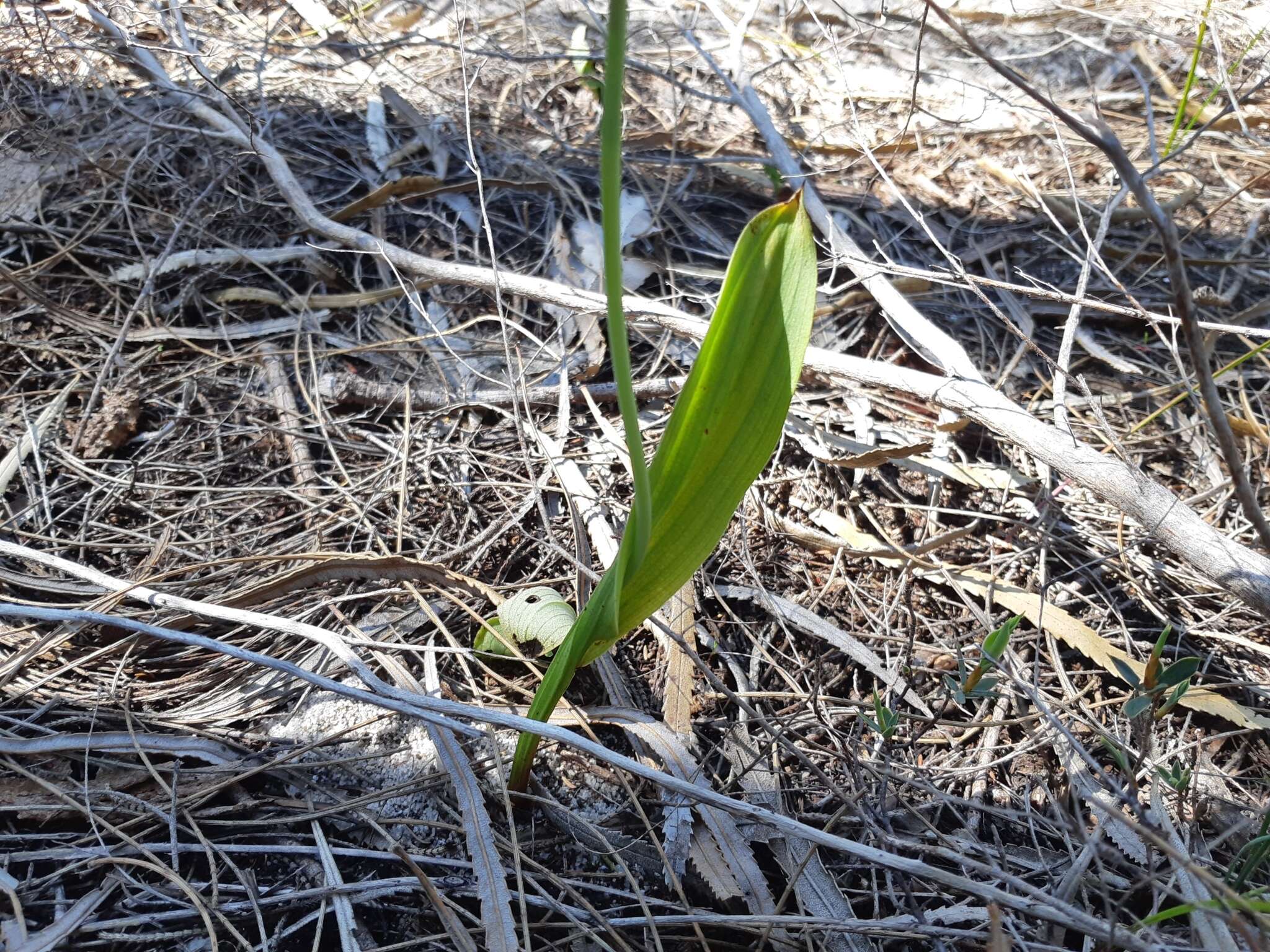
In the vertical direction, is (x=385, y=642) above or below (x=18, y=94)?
below

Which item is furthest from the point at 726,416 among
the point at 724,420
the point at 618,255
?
the point at 618,255

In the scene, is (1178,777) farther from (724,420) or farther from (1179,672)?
(724,420)

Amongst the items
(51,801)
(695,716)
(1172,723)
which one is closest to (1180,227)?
(1172,723)

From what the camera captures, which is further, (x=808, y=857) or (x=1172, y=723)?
(x=1172, y=723)

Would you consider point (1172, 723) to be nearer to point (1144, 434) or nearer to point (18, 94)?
point (1144, 434)

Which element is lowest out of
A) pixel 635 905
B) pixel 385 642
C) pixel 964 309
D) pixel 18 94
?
pixel 635 905

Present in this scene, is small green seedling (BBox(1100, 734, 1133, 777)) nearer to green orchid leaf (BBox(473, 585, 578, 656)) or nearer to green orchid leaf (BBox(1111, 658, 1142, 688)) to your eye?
green orchid leaf (BBox(1111, 658, 1142, 688))

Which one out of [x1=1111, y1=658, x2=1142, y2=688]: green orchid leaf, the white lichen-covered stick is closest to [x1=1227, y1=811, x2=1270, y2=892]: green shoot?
[x1=1111, y1=658, x2=1142, y2=688]: green orchid leaf
